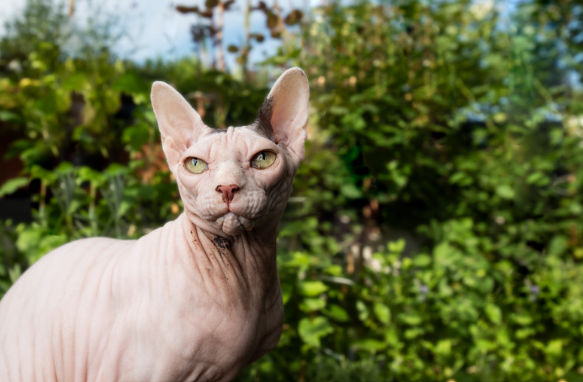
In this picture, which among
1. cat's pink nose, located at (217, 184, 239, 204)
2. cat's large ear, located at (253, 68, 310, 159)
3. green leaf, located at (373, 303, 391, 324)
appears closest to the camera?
cat's pink nose, located at (217, 184, 239, 204)

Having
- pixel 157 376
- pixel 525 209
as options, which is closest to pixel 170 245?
pixel 157 376

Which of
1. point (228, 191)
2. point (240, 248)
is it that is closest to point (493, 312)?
point (240, 248)

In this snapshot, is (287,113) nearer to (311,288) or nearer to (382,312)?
(311,288)

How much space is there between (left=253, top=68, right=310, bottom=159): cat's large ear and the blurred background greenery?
0.70 m

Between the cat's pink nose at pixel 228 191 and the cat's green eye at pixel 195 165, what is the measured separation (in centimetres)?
6

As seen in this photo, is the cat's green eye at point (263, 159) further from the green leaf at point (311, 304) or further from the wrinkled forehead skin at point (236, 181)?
the green leaf at point (311, 304)

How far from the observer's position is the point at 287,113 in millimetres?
659

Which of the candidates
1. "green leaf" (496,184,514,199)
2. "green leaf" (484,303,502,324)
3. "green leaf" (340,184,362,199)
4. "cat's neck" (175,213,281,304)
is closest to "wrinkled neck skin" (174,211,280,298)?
"cat's neck" (175,213,281,304)

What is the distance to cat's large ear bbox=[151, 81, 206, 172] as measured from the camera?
617 millimetres

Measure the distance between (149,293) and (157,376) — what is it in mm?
127

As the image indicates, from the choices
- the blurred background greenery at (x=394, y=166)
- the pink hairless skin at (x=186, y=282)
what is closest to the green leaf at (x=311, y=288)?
the blurred background greenery at (x=394, y=166)

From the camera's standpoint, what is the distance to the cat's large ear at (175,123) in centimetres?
62

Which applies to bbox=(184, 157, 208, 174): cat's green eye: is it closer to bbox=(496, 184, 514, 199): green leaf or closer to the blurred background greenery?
the blurred background greenery

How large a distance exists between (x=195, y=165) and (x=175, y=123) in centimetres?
11
